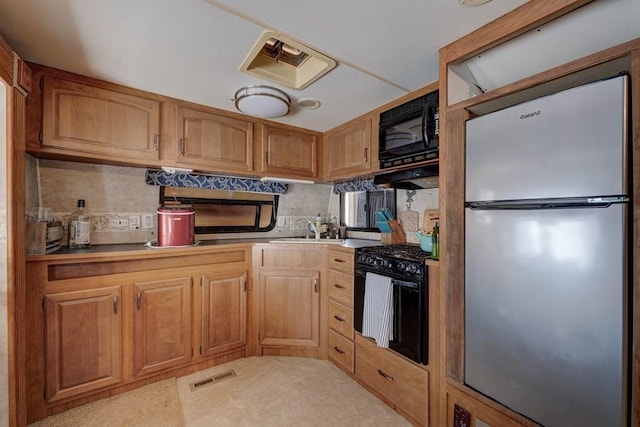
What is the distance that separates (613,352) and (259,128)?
2593 millimetres

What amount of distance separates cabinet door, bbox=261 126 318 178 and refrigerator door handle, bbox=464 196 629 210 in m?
1.75

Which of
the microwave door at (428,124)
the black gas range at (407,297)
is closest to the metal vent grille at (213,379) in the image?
the black gas range at (407,297)

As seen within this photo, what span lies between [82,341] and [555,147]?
9.15ft

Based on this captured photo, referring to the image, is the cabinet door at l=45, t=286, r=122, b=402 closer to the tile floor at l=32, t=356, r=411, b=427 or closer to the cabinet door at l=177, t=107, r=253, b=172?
the tile floor at l=32, t=356, r=411, b=427

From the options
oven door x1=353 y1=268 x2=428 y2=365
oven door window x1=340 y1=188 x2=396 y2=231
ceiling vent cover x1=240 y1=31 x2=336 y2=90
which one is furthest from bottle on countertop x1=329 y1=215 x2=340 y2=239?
ceiling vent cover x1=240 y1=31 x2=336 y2=90

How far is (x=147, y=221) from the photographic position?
238cm

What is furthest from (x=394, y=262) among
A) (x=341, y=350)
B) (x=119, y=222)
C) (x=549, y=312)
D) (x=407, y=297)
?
(x=119, y=222)

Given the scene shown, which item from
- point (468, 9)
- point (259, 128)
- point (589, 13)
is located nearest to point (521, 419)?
point (589, 13)

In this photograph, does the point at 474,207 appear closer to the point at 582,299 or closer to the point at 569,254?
the point at 569,254

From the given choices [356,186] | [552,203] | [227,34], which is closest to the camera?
[552,203]

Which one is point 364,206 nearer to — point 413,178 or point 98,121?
point 413,178

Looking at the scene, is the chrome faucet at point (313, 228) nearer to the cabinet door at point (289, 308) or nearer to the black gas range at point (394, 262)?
the cabinet door at point (289, 308)

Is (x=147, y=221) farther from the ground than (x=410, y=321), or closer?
farther from the ground

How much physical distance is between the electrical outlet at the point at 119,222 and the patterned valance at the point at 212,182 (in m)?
0.36
